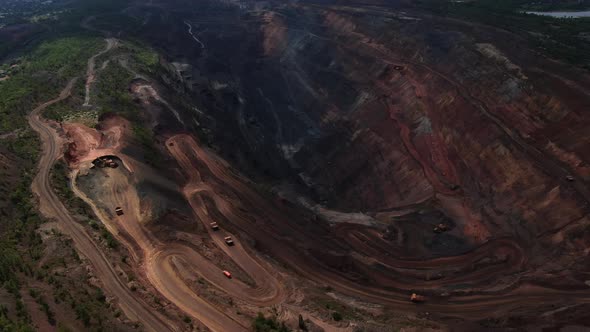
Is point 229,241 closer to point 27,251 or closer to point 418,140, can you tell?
point 27,251

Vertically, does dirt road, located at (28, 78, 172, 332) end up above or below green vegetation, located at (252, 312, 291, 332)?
above

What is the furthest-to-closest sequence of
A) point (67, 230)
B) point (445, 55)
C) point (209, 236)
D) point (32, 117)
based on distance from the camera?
point (445, 55)
point (32, 117)
point (209, 236)
point (67, 230)

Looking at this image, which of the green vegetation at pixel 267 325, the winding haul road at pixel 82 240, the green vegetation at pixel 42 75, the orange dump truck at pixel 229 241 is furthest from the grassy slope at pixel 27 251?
the orange dump truck at pixel 229 241

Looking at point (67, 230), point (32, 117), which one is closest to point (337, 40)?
point (32, 117)

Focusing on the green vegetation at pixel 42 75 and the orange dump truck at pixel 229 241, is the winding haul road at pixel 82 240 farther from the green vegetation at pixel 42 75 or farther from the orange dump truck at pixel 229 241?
the orange dump truck at pixel 229 241

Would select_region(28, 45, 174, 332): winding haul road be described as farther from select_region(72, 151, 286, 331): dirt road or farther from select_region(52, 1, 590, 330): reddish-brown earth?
select_region(52, 1, 590, 330): reddish-brown earth

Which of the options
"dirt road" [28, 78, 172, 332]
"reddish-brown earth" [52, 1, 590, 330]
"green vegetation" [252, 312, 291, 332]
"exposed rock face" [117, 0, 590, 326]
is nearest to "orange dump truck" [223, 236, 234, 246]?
"reddish-brown earth" [52, 1, 590, 330]

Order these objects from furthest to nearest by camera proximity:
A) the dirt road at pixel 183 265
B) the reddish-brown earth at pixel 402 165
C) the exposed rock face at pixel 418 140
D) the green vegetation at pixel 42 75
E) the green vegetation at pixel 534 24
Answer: the green vegetation at pixel 534 24, the green vegetation at pixel 42 75, the exposed rock face at pixel 418 140, the reddish-brown earth at pixel 402 165, the dirt road at pixel 183 265

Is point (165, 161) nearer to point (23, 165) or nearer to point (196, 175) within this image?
point (196, 175)
